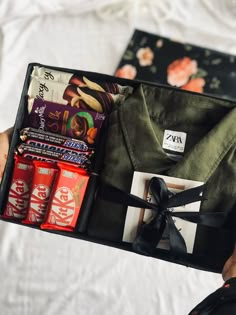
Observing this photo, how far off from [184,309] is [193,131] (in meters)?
0.41

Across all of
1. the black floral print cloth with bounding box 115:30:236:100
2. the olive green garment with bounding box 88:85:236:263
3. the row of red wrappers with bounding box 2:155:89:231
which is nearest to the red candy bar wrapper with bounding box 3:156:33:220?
the row of red wrappers with bounding box 2:155:89:231

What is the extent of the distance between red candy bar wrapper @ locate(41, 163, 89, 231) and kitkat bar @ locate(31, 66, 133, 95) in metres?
0.13

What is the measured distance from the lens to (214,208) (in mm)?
605

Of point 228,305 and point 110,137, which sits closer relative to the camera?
point 228,305

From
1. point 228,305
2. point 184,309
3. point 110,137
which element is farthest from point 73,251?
point 228,305

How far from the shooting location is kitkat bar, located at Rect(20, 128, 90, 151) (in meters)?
0.63

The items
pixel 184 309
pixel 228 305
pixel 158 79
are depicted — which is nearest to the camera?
pixel 228 305

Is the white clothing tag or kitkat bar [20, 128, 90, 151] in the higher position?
the white clothing tag

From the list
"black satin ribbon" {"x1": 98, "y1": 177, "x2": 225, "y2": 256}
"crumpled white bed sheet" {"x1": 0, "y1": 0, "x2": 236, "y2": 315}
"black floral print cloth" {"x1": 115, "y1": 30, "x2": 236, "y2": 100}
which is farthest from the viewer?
"black floral print cloth" {"x1": 115, "y1": 30, "x2": 236, "y2": 100}

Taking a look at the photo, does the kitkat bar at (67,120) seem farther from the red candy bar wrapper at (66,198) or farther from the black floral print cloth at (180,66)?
the black floral print cloth at (180,66)

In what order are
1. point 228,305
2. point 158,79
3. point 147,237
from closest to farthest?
point 228,305 → point 147,237 → point 158,79

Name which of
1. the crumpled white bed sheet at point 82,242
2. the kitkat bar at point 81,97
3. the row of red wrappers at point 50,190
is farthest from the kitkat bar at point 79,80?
the crumpled white bed sheet at point 82,242

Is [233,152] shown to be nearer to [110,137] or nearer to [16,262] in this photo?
[110,137]

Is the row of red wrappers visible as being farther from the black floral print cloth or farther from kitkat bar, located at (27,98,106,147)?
the black floral print cloth
